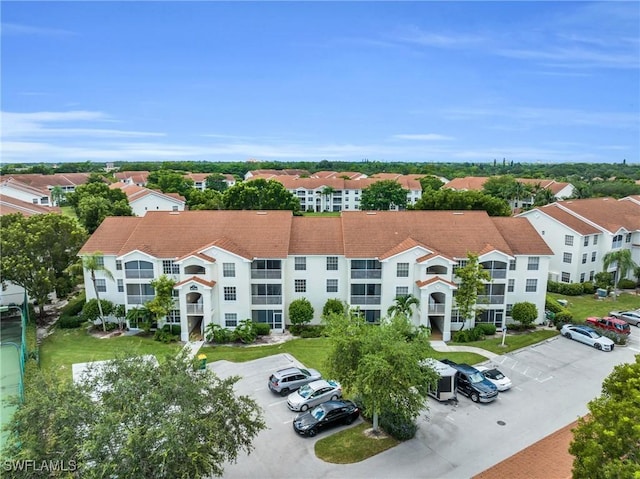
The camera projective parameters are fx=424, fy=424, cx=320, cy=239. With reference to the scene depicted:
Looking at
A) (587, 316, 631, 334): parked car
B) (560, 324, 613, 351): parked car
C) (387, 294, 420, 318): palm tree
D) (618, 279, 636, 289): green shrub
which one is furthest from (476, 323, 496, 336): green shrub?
(618, 279, 636, 289): green shrub

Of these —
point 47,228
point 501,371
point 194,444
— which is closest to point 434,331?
point 501,371

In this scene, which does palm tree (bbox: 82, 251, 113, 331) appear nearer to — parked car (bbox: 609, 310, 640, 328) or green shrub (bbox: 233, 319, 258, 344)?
green shrub (bbox: 233, 319, 258, 344)

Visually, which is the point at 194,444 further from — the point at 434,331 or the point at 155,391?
the point at 434,331

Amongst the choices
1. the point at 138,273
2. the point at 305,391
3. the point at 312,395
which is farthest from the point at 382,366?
the point at 138,273

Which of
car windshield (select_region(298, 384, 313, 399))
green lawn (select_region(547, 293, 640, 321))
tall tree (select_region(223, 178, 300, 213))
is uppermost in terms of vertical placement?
tall tree (select_region(223, 178, 300, 213))

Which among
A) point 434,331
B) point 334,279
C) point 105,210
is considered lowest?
point 434,331

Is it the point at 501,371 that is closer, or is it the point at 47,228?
the point at 501,371

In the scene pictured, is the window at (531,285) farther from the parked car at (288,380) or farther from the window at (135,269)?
the window at (135,269)

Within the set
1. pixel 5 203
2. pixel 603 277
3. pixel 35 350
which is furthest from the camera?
pixel 5 203
